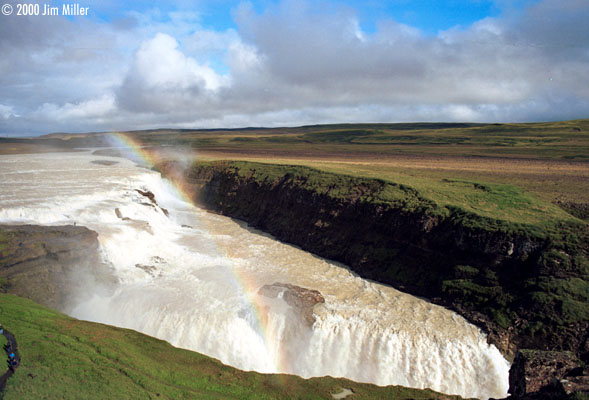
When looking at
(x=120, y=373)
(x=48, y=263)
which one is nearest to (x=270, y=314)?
(x=120, y=373)

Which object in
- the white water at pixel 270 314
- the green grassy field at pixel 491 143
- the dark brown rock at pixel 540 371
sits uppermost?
the green grassy field at pixel 491 143

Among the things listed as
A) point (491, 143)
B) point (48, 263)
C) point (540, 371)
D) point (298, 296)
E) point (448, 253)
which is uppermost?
point (491, 143)

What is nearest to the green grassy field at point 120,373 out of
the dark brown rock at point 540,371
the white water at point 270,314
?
the dark brown rock at point 540,371

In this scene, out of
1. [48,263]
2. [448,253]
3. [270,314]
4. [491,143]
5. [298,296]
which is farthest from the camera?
[491,143]

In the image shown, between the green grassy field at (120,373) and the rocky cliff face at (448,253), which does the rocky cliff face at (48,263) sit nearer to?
the green grassy field at (120,373)

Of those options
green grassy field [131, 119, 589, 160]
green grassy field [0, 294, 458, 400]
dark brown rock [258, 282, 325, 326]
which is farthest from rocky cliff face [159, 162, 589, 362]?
green grassy field [131, 119, 589, 160]

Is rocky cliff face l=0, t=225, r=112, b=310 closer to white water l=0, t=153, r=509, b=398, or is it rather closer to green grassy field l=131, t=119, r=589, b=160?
white water l=0, t=153, r=509, b=398

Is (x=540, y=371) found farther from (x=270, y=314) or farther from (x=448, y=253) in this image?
(x=270, y=314)
